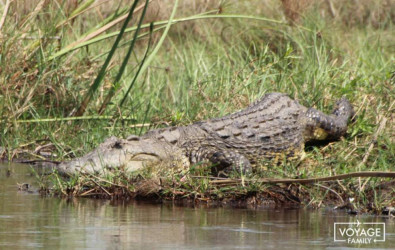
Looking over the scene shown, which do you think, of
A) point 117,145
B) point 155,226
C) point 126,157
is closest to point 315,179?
point 155,226

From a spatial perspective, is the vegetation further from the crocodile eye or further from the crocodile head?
the crocodile eye

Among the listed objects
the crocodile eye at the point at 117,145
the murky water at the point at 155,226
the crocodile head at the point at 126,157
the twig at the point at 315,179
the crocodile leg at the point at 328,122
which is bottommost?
the murky water at the point at 155,226

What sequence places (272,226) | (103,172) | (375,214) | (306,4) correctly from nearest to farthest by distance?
1. (272,226)
2. (375,214)
3. (103,172)
4. (306,4)

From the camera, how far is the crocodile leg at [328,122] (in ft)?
26.6

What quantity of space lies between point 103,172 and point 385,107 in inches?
124

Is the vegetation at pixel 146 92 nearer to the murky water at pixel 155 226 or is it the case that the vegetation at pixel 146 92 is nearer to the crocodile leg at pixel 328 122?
the crocodile leg at pixel 328 122

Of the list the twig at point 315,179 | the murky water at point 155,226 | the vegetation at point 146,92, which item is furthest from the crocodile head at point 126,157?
the twig at point 315,179

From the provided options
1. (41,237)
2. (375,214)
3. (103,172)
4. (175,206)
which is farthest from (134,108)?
(41,237)

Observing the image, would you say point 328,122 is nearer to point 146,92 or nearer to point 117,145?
point 117,145

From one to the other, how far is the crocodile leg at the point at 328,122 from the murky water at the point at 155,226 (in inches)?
91.0

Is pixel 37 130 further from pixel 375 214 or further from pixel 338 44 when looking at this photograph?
pixel 338 44

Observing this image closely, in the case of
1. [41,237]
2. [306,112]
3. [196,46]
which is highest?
[196,46]

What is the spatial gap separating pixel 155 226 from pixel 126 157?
181 cm

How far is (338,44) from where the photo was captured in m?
11.7
